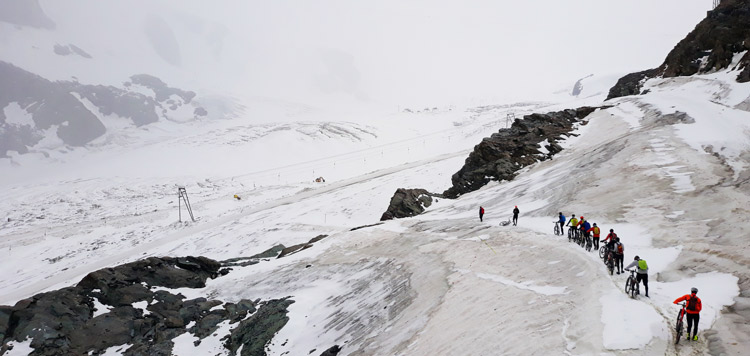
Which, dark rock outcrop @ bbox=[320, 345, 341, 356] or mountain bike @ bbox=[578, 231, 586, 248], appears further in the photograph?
mountain bike @ bbox=[578, 231, 586, 248]

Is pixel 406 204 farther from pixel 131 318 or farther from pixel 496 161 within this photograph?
pixel 131 318

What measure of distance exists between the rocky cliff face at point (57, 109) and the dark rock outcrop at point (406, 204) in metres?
135

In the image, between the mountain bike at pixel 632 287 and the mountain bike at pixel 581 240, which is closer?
the mountain bike at pixel 632 287

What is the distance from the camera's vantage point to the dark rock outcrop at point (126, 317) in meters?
22.4

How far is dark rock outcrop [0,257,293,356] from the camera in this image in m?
22.4

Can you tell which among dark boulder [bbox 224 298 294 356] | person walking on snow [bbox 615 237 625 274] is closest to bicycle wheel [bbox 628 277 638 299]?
person walking on snow [bbox 615 237 625 274]

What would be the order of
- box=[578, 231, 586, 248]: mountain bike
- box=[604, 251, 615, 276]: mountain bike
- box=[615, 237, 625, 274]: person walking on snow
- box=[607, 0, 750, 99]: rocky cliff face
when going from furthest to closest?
box=[607, 0, 750, 99]: rocky cliff face < box=[578, 231, 586, 248]: mountain bike < box=[604, 251, 615, 276]: mountain bike < box=[615, 237, 625, 274]: person walking on snow

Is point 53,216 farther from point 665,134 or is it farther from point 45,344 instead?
point 665,134

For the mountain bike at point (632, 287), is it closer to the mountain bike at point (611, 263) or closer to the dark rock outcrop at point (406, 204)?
the mountain bike at point (611, 263)

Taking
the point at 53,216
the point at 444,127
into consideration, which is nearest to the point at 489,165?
the point at 53,216

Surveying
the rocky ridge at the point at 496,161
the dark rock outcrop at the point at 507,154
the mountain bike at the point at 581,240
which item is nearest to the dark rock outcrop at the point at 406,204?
the rocky ridge at the point at 496,161

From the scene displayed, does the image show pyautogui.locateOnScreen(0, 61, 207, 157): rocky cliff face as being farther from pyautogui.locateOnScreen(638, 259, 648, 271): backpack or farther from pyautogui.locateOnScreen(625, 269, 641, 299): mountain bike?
pyautogui.locateOnScreen(638, 259, 648, 271): backpack

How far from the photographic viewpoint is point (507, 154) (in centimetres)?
5006

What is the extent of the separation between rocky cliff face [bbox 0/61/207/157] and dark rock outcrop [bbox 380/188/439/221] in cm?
13535
